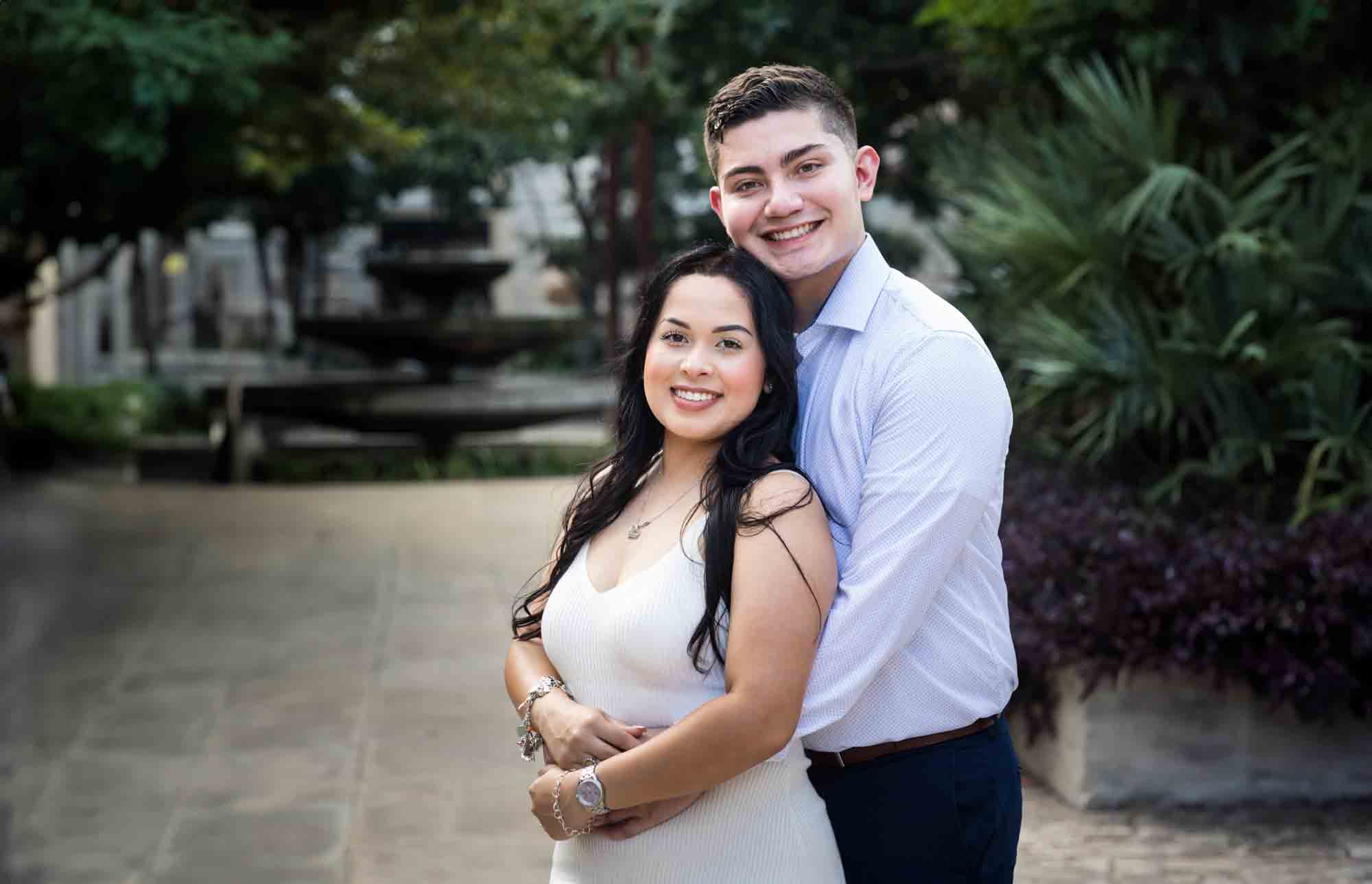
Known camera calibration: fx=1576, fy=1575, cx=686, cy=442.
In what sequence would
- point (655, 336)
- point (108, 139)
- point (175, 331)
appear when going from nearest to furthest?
point (655, 336), point (108, 139), point (175, 331)

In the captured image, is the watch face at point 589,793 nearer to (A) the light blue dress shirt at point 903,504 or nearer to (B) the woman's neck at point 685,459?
(A) the light blue dress shirt at point 903,504

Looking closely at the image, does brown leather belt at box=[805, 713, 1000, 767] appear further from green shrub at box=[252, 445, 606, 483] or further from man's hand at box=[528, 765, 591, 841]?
green shrub at box=[252, 445, 606, 483]

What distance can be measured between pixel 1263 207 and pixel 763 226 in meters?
4.50

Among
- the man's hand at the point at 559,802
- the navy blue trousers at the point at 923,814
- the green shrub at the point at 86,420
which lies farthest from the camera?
the green shrub at the point at 86,420

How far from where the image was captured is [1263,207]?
20.6 ft

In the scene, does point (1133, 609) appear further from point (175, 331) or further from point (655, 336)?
point (175, 331)

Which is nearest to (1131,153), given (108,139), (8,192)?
(108,139)

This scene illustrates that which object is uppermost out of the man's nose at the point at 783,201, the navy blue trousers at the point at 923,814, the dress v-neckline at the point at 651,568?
the man's nose at the point at 783,201

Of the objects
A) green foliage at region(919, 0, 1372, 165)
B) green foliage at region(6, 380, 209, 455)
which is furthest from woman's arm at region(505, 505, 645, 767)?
green foliage at region(6, 380, 209, 455)

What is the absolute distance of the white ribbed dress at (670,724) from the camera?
224cm

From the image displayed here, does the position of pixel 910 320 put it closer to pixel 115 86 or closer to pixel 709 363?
pixel 709 363

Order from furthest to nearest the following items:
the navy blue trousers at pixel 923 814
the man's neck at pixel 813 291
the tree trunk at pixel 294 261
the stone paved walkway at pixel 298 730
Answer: the tree trunk at pixel 294 261 → the stone paved walkway at pixel 298 730 → the man's neck at pixel 813 291 → the navy blue trousers at pixel 923 814

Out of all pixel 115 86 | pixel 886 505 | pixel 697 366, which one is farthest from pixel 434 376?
pixel 886 505

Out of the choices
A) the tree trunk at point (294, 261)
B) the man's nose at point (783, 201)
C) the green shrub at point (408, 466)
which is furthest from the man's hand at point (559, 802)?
the tree trunk at point (294, 261)
